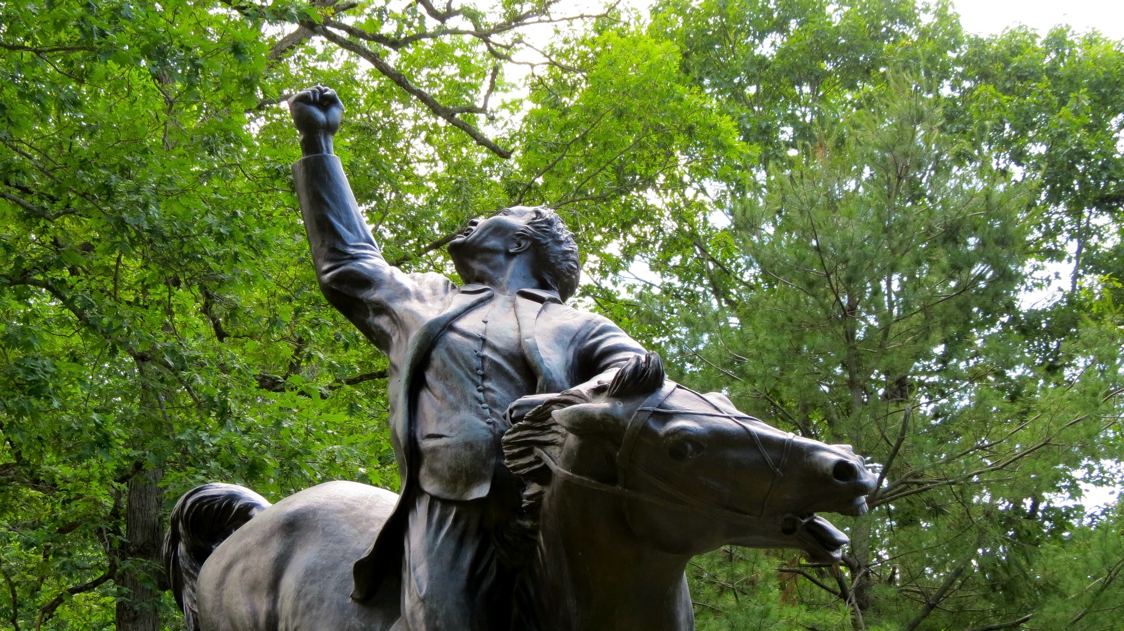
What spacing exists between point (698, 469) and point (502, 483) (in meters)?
0.60

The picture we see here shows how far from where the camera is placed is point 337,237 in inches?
124

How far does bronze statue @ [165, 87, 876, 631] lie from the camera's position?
83.3 inches

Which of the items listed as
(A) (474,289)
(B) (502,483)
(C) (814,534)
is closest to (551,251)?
(A) (474,289)

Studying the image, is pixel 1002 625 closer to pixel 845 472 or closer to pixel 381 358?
pixel 845 472

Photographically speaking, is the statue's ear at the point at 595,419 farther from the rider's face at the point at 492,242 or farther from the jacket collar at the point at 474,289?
the rider's face at the point at 492,242

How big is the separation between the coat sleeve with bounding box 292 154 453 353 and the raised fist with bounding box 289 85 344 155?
46mm

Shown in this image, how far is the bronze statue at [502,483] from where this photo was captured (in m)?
2.12

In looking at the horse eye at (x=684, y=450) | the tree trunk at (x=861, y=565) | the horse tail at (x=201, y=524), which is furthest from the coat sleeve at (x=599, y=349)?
the tree trunk at (x=861, y=565)

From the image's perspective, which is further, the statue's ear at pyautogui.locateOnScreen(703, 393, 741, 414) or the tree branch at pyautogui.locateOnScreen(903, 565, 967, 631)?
the tree branch at pyautogui.locateOnScreen(903, 565, 967, 631)

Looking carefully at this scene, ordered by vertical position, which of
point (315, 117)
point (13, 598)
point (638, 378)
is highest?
point (315, 117)

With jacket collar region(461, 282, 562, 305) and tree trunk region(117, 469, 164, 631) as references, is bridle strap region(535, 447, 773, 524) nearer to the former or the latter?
jacket collar region(461, 282, 562, 305)

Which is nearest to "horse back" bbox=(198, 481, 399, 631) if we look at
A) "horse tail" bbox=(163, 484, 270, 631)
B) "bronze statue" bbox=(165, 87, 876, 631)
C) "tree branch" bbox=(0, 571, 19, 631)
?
"bronze statue" bbox=(165, 87, 876, 631)

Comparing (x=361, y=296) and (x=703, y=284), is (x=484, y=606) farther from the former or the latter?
(x=703, y=284)

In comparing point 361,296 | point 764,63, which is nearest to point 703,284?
point 764,63
